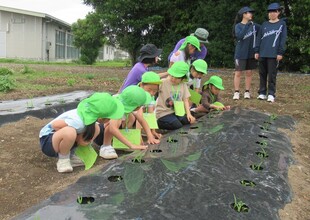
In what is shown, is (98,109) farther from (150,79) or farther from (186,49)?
(186,49)

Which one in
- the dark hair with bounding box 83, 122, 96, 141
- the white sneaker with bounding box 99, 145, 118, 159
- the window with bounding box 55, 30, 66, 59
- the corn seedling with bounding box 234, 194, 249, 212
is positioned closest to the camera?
the corn seedling with bounding box 234, 194, 249, 212

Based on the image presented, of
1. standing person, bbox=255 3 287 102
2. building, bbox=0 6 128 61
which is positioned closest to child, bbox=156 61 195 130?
standing person, bbox=255 3 287 102

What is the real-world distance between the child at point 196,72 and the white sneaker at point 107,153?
1.70m

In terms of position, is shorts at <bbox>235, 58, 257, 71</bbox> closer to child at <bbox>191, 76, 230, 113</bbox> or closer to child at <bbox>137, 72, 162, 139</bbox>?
child at <bbox>191, 76, 230, 113</bbox>

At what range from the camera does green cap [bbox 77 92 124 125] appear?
2674mm

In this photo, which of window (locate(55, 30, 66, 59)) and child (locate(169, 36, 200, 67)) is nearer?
child (locate(169, 36, 200, 67))

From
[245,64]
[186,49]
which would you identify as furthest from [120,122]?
[245,64]

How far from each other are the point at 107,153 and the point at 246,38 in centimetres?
383

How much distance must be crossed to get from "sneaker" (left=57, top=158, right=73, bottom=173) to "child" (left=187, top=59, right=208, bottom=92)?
2144mm

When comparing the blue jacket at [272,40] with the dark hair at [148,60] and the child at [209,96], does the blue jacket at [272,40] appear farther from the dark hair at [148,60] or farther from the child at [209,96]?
the dark hair at [148,60]

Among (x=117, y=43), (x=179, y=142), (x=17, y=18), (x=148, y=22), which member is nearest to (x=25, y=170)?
(x=179, y=142)

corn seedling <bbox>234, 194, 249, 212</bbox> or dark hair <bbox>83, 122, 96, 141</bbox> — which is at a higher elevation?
dark hair <bbox>83, 122, 96, 141</bbox>

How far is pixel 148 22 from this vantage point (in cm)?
1648

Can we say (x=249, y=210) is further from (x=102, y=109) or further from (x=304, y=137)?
(x=304, y=137)
